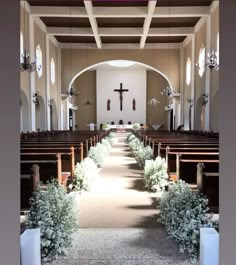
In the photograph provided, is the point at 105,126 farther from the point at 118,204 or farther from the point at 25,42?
the point at 118,204

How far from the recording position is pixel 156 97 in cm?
3080

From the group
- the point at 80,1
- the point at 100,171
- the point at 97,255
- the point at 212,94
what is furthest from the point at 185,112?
the point at 97,255

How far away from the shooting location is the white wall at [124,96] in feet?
100

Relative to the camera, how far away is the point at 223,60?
6.58ft

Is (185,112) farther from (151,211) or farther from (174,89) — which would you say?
(151,211)

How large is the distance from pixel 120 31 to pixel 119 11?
134 inches

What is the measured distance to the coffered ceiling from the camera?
16.0m

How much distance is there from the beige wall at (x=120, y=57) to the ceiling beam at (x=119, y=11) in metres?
7.06

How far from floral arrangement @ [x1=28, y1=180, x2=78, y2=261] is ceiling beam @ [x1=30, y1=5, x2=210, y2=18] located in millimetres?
13640

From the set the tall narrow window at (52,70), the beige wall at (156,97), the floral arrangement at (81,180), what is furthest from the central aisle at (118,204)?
the beige wall at (156,97)

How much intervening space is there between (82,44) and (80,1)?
25.8 ft

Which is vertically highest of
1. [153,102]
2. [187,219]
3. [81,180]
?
[153,102]

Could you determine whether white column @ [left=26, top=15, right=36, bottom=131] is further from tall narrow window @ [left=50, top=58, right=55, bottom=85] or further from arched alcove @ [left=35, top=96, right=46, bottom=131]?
tall narrow window @ [left=50, top=58, right=55, bottom=85]

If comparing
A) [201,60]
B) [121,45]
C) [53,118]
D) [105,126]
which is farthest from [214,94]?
[105,126]
